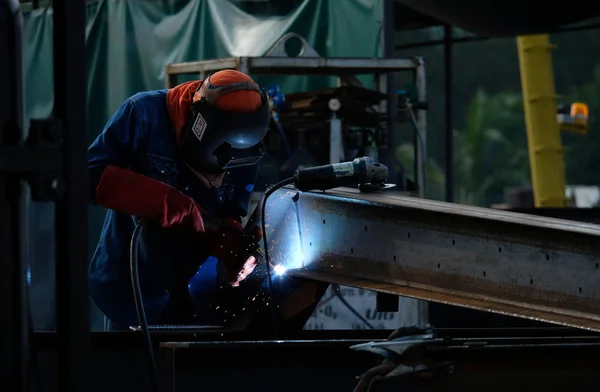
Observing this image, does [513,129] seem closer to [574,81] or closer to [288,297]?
[574,81]

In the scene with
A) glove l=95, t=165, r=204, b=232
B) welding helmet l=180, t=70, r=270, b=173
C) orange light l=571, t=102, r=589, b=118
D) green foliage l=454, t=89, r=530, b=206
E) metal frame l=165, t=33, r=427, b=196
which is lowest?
glove l=95, t=165, r=204, b=232

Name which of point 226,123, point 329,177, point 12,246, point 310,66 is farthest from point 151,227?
point 310,66

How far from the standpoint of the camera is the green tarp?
9016 mm

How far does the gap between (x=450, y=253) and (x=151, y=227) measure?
141 centimetres

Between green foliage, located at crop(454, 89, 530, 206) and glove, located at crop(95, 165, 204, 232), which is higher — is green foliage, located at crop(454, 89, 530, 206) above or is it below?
above

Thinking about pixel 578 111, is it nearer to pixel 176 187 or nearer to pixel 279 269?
pixel 176 187

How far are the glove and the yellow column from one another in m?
8.61

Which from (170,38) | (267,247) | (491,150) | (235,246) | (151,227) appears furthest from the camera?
(491,150)

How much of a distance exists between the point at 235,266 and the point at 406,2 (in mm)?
5910

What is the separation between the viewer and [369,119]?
8.29 meters

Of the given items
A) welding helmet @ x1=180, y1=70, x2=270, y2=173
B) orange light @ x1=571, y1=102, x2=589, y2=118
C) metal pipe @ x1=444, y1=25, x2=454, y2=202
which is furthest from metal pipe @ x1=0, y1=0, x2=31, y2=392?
orange light @ x1=571, y1=102, x2=589, y2=118

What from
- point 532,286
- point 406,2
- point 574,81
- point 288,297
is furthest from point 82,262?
point 574,81

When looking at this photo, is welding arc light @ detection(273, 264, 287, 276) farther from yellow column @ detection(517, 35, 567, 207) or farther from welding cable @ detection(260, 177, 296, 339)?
yellow column @ detection(517, 35, 567, 207)

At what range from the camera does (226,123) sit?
4133 millimetres
